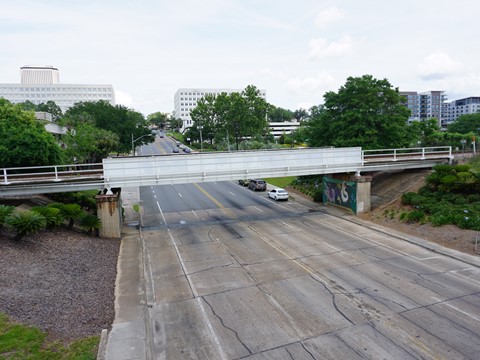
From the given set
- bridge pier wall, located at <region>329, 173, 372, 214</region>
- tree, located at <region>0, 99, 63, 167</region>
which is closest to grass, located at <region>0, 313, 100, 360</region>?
tree, located at <region>0, 99, 63, 167</region>

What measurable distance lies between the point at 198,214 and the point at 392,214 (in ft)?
54.4

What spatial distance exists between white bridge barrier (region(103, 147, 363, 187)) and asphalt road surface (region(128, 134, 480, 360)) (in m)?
4.23

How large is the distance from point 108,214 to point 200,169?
7.22 m

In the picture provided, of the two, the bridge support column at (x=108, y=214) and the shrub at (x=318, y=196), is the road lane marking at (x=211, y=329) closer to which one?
the bridge support column at (x=108, y=214)

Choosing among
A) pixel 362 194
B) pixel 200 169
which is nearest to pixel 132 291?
pixel 200 169

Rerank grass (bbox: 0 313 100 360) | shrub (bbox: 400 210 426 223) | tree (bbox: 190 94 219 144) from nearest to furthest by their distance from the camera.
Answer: grass (bbox: 0 313 100 360) → shrub (bbox: 400 210 426 223) → tree (bbox: 190 94 219 144)

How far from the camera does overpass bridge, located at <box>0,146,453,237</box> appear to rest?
Answer: 925 inches

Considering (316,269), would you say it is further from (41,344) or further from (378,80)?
(378,80)

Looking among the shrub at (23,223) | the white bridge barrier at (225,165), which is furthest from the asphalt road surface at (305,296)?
the shrub at (23,223)

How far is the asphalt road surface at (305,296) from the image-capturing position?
10.7 meters

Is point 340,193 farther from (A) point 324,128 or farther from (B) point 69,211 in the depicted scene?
(B) point 69,211

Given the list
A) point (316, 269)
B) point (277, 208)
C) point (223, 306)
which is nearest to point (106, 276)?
point (223, 306)

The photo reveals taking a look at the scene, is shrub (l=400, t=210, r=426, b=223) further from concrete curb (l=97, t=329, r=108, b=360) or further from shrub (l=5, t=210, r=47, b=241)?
shrub (l=5, t=210, r=47, b=241)

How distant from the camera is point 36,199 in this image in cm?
2670
